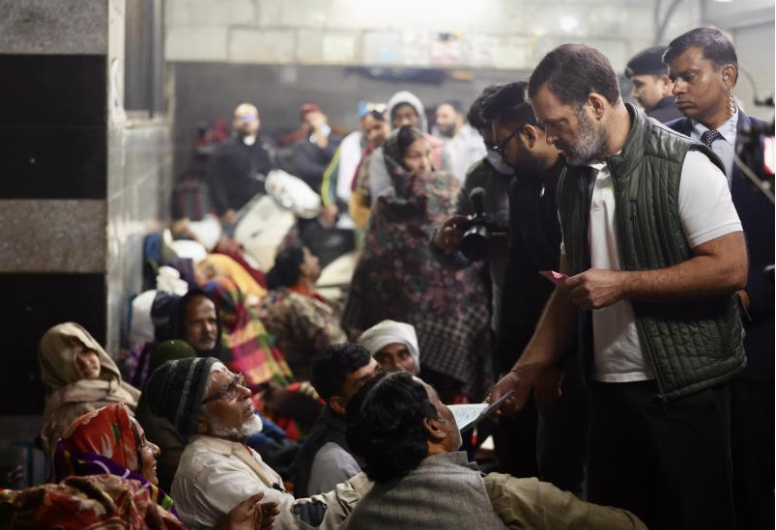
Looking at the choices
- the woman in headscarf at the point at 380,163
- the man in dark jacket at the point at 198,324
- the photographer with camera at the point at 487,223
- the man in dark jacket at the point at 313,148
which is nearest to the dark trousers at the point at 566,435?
the photographer with camera at the point at 487,223

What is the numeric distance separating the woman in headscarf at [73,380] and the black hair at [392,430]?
6.71ft

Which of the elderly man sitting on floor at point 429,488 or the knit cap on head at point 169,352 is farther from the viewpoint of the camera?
the knit cap on head at point 169,352

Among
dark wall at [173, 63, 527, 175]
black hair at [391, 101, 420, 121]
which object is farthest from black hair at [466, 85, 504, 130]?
dark wall at [173, 63, 527, 175]

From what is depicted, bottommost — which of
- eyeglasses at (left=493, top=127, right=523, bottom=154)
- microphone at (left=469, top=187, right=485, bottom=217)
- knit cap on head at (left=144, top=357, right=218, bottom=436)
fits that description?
knit cap on head at (left=144, top=357, right=218, bottom=436)

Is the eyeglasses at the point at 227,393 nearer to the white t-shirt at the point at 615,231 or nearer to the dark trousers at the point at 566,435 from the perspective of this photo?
the white t-shirt at the point at 615,231

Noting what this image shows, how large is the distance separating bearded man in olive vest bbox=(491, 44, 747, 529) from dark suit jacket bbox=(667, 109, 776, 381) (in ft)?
1.69

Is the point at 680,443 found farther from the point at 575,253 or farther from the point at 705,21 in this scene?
the point at 705,21

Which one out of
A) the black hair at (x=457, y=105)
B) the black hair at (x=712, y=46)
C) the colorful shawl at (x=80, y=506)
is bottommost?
the colorful shawl at (x=80, y=506)

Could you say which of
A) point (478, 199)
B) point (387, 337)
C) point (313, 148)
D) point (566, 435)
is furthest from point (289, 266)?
point (313, 148)

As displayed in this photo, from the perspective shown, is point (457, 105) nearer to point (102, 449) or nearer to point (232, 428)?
point (232, 428)

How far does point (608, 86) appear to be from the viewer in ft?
11.3

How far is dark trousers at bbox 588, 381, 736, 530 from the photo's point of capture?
11.3ft

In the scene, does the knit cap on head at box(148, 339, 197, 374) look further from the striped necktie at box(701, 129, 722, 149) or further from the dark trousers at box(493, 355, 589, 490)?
the striped necktie at box(701, 129, 722, 149)

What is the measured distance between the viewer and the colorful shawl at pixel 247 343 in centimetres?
635
